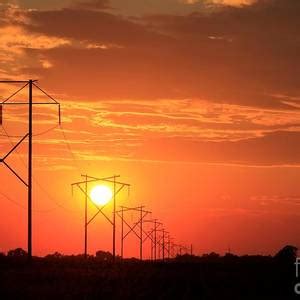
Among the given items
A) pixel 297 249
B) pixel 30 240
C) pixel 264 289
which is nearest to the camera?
pixel 264 289

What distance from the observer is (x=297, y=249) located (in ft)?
424

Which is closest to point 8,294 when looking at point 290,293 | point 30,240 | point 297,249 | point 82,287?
point 82,287

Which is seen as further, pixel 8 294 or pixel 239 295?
pixel 239 295

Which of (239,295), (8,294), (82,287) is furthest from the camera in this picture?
(82,287)

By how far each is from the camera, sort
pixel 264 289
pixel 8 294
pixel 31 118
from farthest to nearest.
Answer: pixel 31 118 < pixel 264 289 < pixel 8 294

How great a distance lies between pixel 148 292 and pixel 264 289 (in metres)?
7.10

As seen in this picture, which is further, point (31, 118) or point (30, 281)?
point (31, 118)

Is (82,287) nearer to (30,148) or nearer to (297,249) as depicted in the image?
(30,148)

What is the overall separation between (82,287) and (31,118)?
24.3 metres

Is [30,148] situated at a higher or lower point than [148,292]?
higher

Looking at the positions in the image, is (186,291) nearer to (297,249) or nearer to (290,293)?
(290,293)

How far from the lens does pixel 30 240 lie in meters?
56.1

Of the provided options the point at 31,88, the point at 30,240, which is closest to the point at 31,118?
the point at 31,88

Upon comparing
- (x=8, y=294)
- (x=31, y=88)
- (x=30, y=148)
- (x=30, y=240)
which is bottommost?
(x=8, y=294)
